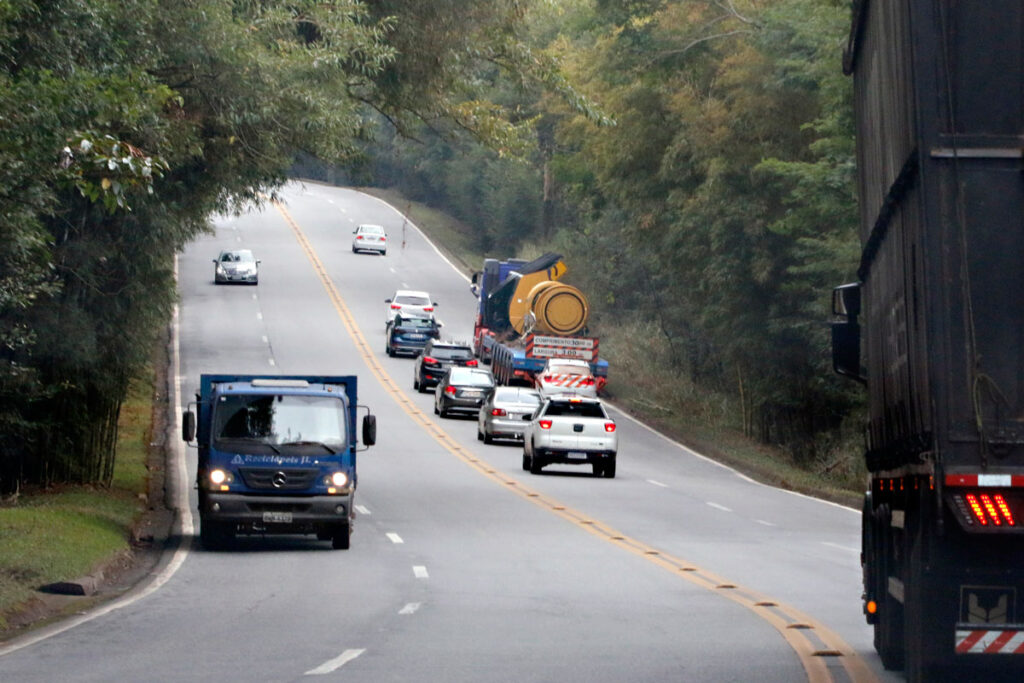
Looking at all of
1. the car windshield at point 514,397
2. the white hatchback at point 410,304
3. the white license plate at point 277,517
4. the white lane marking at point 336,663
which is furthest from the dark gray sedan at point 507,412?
the white lane marking at point 336,663

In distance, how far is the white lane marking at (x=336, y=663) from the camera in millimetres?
10516

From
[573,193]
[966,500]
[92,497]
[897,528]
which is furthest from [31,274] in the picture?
[573,193]

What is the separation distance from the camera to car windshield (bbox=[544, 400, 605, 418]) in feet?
102

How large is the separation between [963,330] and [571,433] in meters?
23.7

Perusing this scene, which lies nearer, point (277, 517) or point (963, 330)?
point (963, 330)

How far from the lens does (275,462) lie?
18.9 m

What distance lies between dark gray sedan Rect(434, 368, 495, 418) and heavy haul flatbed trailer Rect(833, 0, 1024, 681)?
3371 cm

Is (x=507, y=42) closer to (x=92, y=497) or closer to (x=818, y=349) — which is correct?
(x=92, y=497)

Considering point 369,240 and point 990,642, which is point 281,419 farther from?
point 369,240

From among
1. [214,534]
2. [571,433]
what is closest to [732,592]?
[214,534]

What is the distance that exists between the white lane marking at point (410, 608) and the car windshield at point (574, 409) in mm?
16498

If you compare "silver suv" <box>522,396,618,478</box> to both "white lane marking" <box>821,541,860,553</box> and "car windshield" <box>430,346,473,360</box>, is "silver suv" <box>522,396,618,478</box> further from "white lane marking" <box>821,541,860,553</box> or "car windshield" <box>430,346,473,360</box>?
"car windshield" <box>430,346,473,360</box>

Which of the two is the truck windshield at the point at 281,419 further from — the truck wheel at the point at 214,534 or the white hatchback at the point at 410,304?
the white hatchback at the point at 410,304

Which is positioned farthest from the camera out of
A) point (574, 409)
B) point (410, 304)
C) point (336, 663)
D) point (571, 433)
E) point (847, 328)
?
point (410, 304)
